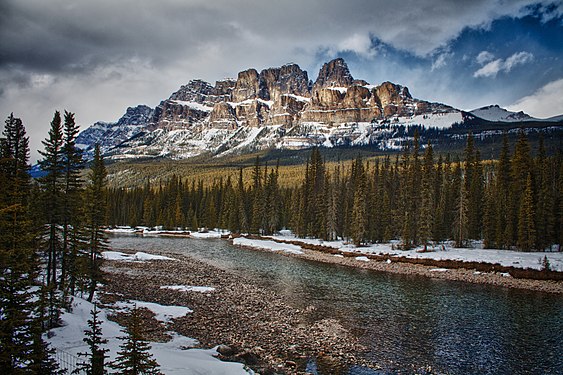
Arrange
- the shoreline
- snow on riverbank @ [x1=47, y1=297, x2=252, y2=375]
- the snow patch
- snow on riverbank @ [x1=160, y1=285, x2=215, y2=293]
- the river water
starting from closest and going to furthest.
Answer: snow on riverbank @ [x1=47, y1=297, x2=252, y2=375] → the river water → the snow patch → snow on riverbank @ [x1=160, y1=285, x2=215, y2=293] → the shoreline

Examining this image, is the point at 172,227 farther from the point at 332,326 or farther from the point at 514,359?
the point at 514,359

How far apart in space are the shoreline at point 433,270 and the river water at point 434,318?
96.1 inches

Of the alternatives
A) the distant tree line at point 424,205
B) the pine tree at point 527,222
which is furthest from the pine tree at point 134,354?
the pine tree at point 527,222

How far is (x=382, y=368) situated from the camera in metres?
15.9

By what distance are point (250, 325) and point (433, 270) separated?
96.1 feet

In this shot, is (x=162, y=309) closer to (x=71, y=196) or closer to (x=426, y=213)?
(x=71, y=196)

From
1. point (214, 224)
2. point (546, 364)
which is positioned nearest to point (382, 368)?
point (546, 364)

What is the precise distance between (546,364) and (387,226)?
51.6 m

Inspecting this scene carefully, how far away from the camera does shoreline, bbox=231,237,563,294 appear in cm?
3472

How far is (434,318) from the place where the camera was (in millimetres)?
23922

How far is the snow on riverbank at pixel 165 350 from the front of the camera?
519 inches

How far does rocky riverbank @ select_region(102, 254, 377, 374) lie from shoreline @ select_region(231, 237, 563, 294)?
19.6 m

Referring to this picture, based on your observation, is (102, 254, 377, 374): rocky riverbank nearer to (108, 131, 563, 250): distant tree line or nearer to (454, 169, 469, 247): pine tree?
(108, 131, 563, 250): distant tree line

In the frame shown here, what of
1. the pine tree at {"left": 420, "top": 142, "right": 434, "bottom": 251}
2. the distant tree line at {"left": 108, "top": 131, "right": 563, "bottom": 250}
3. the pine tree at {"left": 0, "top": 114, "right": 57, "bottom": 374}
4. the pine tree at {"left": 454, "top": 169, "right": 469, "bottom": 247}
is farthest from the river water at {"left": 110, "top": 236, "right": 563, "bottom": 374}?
the distant tree line at {"left": 108, "top": 131, "right": 563, "bottom": 250}
